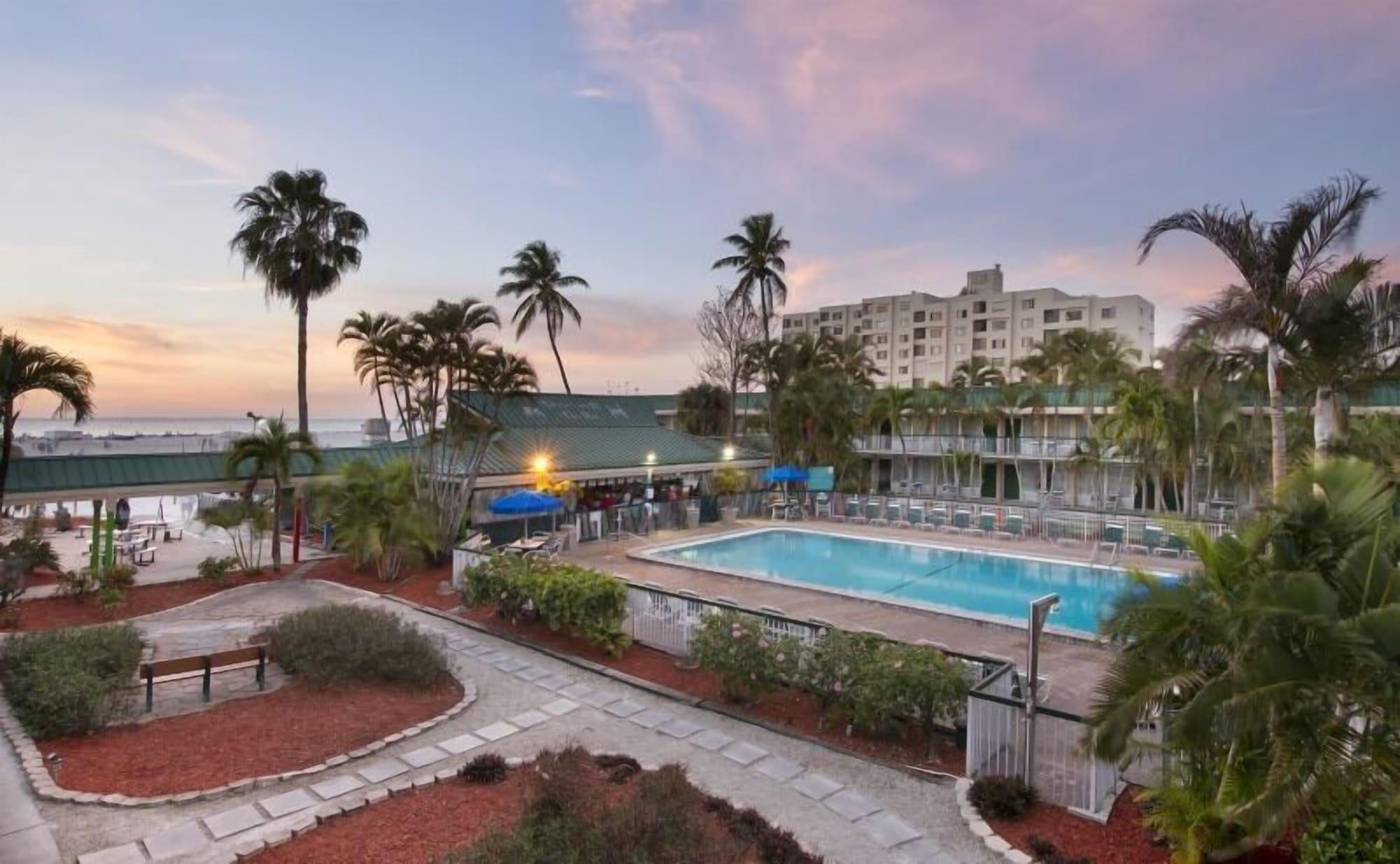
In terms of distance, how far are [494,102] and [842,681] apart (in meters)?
15.3

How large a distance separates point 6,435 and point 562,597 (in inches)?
448

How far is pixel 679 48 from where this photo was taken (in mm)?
14750

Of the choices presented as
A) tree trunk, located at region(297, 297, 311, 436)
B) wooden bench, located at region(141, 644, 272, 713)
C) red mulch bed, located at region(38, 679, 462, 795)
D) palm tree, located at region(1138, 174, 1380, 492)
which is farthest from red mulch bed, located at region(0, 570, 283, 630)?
palm tree, located at region(1138, 174, 1380, 492)

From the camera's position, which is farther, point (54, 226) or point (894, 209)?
point (894, 209)

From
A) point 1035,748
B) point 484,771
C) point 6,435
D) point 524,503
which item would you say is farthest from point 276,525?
point 1035,748

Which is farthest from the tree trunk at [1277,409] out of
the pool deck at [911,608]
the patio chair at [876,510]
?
the patio chair at [876,510]

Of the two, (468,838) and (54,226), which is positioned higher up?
(54,226)

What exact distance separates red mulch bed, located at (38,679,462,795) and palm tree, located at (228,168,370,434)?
13700 mm

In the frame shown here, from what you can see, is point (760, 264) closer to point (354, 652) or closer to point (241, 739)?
point (354, 652)

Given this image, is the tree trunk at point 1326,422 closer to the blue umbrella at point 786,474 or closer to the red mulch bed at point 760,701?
the red mulch bed at point 760,701

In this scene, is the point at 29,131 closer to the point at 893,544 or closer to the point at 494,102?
the point at 494,102

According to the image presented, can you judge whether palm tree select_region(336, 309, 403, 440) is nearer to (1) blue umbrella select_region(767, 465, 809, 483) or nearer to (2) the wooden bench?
(2) the wooden bench

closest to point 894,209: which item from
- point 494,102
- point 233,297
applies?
point 494,102

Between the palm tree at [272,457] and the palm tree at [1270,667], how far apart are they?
55.4 feet
